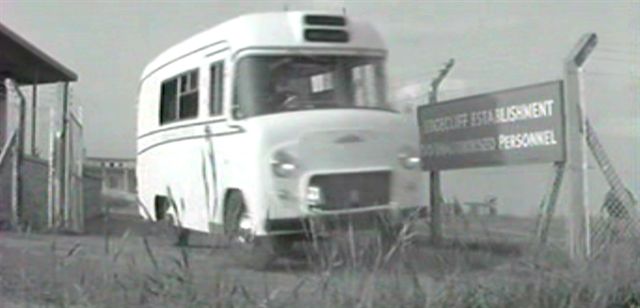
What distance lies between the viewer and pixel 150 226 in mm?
8242

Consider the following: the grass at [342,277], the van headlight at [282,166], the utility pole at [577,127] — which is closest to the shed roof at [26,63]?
the van headlight at [282,166]

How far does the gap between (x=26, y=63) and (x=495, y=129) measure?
39.4ft

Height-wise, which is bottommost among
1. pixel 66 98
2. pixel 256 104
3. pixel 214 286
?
pixel 214 286

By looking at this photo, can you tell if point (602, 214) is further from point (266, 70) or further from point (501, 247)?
point (266, 70)

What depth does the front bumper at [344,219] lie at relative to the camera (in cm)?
834

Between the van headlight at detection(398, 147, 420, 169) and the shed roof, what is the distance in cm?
915

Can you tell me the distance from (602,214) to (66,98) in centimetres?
1171

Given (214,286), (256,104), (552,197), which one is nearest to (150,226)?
(214,286)

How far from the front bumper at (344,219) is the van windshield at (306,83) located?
1328 mm

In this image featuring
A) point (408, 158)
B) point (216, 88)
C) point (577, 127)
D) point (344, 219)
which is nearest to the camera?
point (344, 219)

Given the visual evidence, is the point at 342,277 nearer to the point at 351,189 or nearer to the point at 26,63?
the point at 351,189

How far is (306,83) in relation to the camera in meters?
10.8

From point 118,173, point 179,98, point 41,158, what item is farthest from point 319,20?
point 41,158

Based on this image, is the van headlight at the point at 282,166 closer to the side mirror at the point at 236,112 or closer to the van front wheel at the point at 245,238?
the van front wheel at the point at 245,238
